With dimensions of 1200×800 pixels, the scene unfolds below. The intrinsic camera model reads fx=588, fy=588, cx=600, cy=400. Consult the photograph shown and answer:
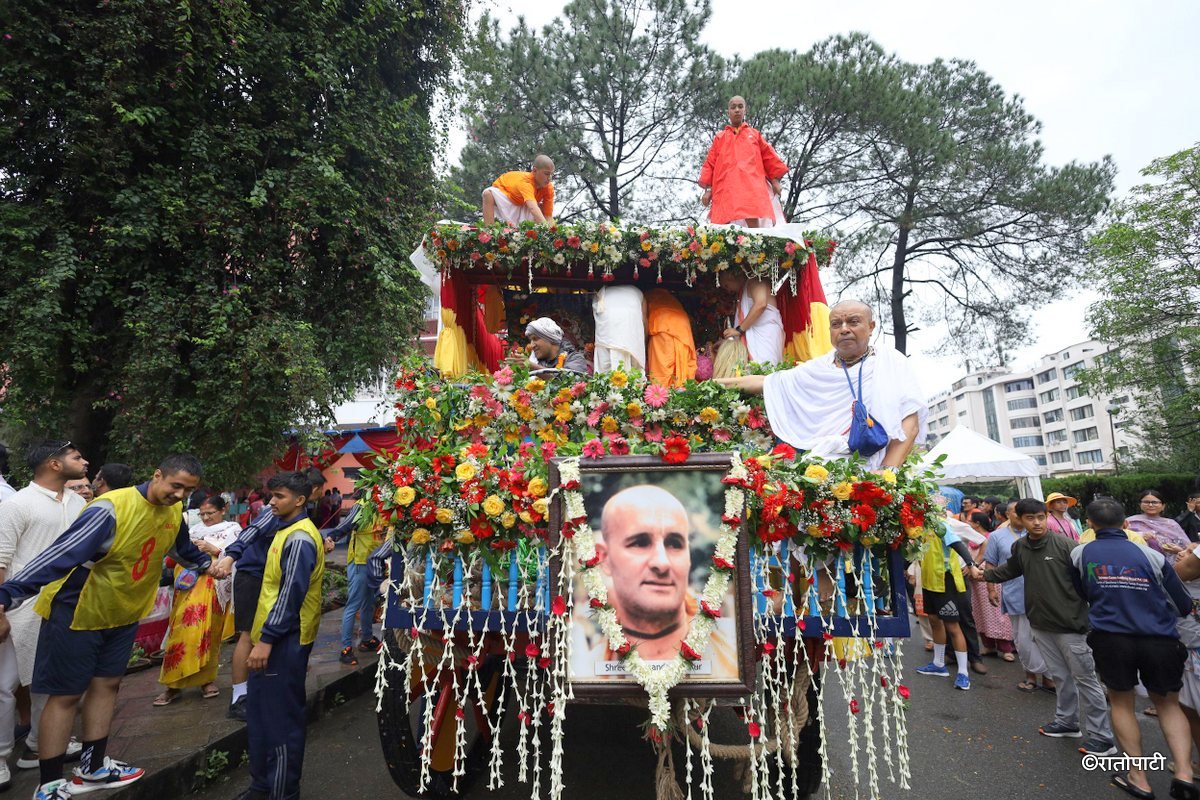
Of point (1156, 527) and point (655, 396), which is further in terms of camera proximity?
point (1156, 527)

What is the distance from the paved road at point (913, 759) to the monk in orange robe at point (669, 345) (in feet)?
9.22

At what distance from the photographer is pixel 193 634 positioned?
4.82 m

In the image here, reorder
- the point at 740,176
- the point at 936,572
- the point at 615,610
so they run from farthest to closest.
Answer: the point at 936,572 → the point at 740,176 → the point at 615,610

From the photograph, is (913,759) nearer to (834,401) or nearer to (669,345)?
(834,401)

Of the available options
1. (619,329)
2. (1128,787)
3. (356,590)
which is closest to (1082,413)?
(1128,787)

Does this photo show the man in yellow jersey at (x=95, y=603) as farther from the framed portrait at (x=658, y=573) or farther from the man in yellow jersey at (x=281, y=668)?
the framed portrait at (x=658, y=573)

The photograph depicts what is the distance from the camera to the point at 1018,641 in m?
5.92

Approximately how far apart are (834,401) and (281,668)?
3472 millimetres

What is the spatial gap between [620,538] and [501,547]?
0.58m

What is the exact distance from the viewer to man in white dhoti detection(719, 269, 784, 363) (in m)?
4.77

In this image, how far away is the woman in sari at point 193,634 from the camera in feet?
15.7

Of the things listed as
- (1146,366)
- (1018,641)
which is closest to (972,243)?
(1146,366)

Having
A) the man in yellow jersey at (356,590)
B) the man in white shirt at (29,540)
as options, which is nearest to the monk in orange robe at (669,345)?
the man in yellow jersey at (356,590)

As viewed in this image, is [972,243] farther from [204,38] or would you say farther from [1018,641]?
[204,38]
